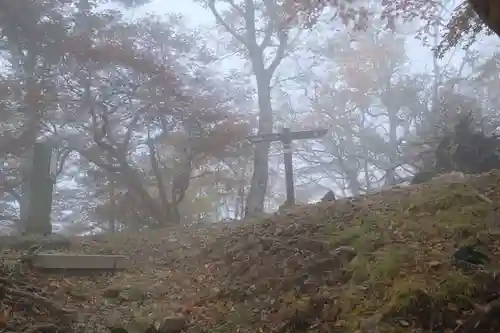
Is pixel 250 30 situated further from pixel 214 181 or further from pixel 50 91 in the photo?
pixel 50 91

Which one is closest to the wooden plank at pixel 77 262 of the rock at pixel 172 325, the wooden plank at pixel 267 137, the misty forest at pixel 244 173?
the misty forest at pixel 244 173

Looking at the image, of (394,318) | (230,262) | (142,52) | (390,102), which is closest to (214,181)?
(142,52)

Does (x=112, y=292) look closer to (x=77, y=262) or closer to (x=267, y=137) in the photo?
(x=77, y=262)

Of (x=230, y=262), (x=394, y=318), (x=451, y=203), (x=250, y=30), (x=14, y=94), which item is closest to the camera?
(x=394, y=318)

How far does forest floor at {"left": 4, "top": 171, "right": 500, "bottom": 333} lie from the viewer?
300 centimetres

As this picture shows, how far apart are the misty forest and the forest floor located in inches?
0.7

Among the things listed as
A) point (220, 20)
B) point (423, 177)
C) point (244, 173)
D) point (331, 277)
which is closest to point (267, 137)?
point (423, 177)

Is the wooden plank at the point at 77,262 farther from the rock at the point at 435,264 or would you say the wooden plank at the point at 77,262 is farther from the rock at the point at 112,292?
the rock at the point at 435,264

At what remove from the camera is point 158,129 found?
428 inches

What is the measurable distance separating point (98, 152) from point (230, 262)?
6.76 meters

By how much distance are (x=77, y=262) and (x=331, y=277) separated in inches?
116

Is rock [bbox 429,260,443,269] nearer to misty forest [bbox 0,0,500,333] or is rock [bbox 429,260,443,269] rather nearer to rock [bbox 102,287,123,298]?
misty forest [bbox 0,0,500,333]

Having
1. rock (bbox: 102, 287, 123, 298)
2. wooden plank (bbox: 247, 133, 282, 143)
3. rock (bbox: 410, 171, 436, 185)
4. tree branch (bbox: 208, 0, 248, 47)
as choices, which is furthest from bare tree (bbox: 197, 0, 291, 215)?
rock (bbox: 102, 287, 123, 298)

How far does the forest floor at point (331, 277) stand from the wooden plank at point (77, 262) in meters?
0.17
